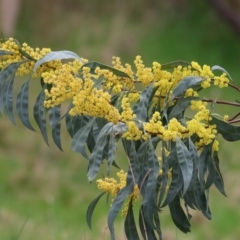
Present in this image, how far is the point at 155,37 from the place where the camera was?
930 centimetres

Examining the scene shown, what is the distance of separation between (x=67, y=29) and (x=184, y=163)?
299 inches

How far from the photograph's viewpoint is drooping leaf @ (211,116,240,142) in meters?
1.95

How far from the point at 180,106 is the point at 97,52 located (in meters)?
6.71

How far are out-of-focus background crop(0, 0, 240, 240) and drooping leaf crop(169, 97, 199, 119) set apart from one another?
9.31 feet

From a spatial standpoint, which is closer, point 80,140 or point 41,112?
point 80,140

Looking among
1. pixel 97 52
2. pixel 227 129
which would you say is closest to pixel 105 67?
pixel 227 129

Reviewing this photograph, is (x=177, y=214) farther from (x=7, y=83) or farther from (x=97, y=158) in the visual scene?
(x=7, y=83)

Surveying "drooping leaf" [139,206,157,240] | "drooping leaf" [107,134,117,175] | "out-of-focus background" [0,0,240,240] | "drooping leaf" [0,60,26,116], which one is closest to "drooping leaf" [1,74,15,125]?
"drooping leaf" [0,60,26,116]

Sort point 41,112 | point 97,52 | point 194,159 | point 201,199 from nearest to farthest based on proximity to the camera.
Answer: point 194,159 < point 201,199 < point 41,112 < point 97,52

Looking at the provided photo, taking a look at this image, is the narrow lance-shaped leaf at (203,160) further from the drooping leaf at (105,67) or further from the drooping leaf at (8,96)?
the drooping leaf at (8,96)

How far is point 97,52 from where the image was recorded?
28.3 ft

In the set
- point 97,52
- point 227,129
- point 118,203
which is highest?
point 97,52

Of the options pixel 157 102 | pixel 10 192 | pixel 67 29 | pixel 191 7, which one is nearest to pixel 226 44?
pixel 191 7

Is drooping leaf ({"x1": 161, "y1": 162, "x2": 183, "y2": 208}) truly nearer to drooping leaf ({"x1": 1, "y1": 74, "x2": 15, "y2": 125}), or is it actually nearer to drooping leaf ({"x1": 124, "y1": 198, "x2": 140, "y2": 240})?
drooping leaf ({"x1": 124, "y1": 198, "x2": 140, "y2": 240})
